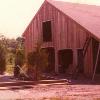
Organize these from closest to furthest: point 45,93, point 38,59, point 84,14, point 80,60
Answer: point 45,93, point 38,59, point 80,60, point 84,14

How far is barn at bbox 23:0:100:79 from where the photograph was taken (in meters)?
29.8

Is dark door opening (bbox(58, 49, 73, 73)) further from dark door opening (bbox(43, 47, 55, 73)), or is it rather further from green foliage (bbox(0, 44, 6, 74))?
green foliage (bbox(0, 44, 6, 74))

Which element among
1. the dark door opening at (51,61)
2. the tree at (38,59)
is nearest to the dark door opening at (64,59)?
the dark door opening at (51,61)

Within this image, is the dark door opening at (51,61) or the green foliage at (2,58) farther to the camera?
the green foliage at (2,58)

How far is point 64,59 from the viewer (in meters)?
34.2

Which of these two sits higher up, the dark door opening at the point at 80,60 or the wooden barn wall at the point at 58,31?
the wooden barn wall at the point at 58,31

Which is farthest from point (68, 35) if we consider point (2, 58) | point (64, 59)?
point (2, 58)

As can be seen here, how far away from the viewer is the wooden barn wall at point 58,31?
30.6 meters

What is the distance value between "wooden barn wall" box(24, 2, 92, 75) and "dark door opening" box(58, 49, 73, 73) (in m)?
0.98

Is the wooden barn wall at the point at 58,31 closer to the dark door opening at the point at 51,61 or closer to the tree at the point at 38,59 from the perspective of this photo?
the dark door opening at the point at 51,61

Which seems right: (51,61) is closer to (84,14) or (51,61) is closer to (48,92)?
(84,14)

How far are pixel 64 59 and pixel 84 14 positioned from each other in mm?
4182

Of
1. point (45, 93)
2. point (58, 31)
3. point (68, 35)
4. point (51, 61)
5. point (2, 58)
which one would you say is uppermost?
point (58, 31)

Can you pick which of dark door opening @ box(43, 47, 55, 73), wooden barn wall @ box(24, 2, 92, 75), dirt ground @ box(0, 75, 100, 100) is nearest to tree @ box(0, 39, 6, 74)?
wooden barn wall @ box(24, 2, 92, 75)
